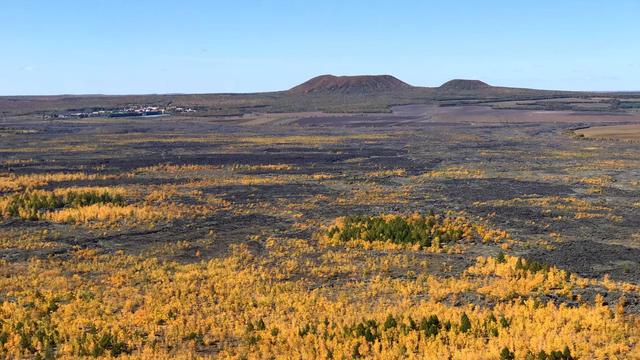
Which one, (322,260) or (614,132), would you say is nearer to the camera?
(322,260)

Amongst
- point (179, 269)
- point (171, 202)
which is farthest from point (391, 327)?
point (171, 202)

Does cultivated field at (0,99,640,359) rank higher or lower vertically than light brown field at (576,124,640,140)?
lower

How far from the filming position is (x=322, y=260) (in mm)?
23500

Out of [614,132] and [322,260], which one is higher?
[614,132]

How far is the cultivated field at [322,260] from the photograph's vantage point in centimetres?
1491

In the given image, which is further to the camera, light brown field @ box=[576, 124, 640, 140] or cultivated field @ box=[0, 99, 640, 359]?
light brown field @ box=[576, 124, 640, 140]

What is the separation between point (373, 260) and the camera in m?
23.3

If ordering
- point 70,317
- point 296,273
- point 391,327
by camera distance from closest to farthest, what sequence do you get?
point 391,327 < point 70,317 < point 296,273

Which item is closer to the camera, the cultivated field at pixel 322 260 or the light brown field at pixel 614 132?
the cultivated field at pixel 322 260


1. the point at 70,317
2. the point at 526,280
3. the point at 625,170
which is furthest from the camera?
the point at 625,170

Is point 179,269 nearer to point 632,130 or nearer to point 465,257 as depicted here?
point 465,257

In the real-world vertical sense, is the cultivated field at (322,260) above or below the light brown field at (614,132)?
below

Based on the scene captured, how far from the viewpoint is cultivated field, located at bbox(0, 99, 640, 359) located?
14906mm

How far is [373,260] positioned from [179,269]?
761cm
